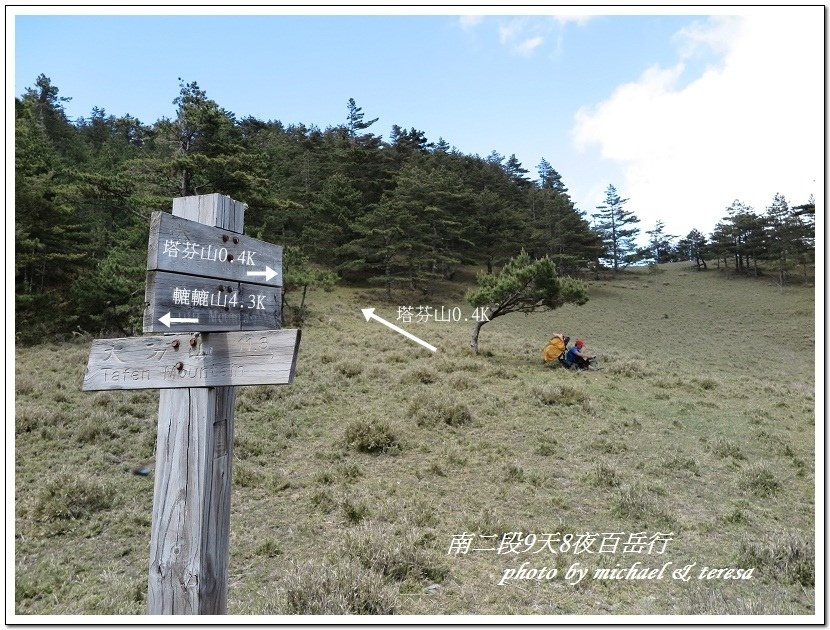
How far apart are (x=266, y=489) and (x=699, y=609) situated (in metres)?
5.51

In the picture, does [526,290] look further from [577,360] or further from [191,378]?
[191,378]

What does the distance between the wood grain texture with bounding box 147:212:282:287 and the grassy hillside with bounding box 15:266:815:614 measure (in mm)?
2668

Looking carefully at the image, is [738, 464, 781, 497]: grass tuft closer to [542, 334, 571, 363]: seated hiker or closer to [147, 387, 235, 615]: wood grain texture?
[147, 387, 235, 615]: wood grain texture

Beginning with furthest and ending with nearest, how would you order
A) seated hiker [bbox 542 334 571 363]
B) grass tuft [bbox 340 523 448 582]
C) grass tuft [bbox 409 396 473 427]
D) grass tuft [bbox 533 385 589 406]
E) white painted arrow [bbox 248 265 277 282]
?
seated hiker [bbox 542 334 571 363] < grass tuft [bbox 533 385 589 406] < grass tuft [bbox 409 396 473 427] < grass tuft [bbox 340 523 448 582] < white painted arrow [bbox 248 265 277 282]

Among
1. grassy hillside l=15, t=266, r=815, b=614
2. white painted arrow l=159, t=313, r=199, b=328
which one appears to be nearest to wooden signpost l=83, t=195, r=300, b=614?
white painted arrow l=159, t=313, r=199, b=328

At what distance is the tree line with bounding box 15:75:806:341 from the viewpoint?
763 inches

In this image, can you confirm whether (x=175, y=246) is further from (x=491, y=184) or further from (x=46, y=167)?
(x=491, y=184)

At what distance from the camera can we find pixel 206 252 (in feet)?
9.30

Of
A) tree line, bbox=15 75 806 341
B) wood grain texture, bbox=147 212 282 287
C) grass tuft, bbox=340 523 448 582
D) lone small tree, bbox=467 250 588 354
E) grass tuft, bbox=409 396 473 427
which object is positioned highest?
tree line, bbox=15 75 806 341

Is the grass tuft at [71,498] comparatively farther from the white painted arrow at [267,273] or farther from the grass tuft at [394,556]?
A: the white painted arrow at [267,273]

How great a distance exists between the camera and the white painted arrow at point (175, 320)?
2594 mm

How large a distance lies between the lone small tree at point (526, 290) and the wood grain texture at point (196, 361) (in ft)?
52.6

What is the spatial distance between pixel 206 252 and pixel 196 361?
2.11 ft

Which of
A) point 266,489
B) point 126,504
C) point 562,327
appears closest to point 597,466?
point 266,489
